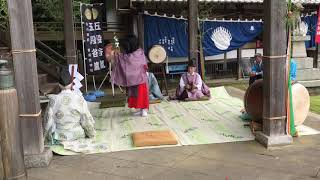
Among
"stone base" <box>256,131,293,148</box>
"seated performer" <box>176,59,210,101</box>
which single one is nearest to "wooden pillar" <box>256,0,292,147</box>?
"stone base" <box>256,131,293,148</box>

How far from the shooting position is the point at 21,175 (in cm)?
412

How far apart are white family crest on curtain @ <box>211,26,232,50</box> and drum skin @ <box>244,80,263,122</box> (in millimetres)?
7697

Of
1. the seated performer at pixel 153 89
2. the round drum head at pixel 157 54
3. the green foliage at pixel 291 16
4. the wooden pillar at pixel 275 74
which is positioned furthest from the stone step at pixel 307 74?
the wooden pillar at pixel 275 74

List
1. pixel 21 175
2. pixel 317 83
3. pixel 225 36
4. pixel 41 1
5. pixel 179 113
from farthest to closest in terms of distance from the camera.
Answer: pixel 225 36, pixel 41 1, pixel 317 83, pixel 179 113, pixel 21 175

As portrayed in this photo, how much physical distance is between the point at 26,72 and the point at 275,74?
3322 mm

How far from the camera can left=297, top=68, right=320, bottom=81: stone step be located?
1038 cm

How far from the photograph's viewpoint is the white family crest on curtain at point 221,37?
13.8 meters

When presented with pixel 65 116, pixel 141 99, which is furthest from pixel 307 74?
pixel 65 116

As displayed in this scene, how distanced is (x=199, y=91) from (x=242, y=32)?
546 cm

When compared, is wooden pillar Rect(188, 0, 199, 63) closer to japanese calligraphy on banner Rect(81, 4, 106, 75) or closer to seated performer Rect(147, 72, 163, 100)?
seated performer Rect(147, 72, 163, 100)

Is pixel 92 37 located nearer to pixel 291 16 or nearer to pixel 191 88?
pixel 191 88

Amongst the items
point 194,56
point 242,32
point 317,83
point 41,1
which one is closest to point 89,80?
point 41,1

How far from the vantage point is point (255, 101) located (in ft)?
20.6

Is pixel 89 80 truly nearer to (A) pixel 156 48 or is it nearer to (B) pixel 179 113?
(A) pixel 156 48
